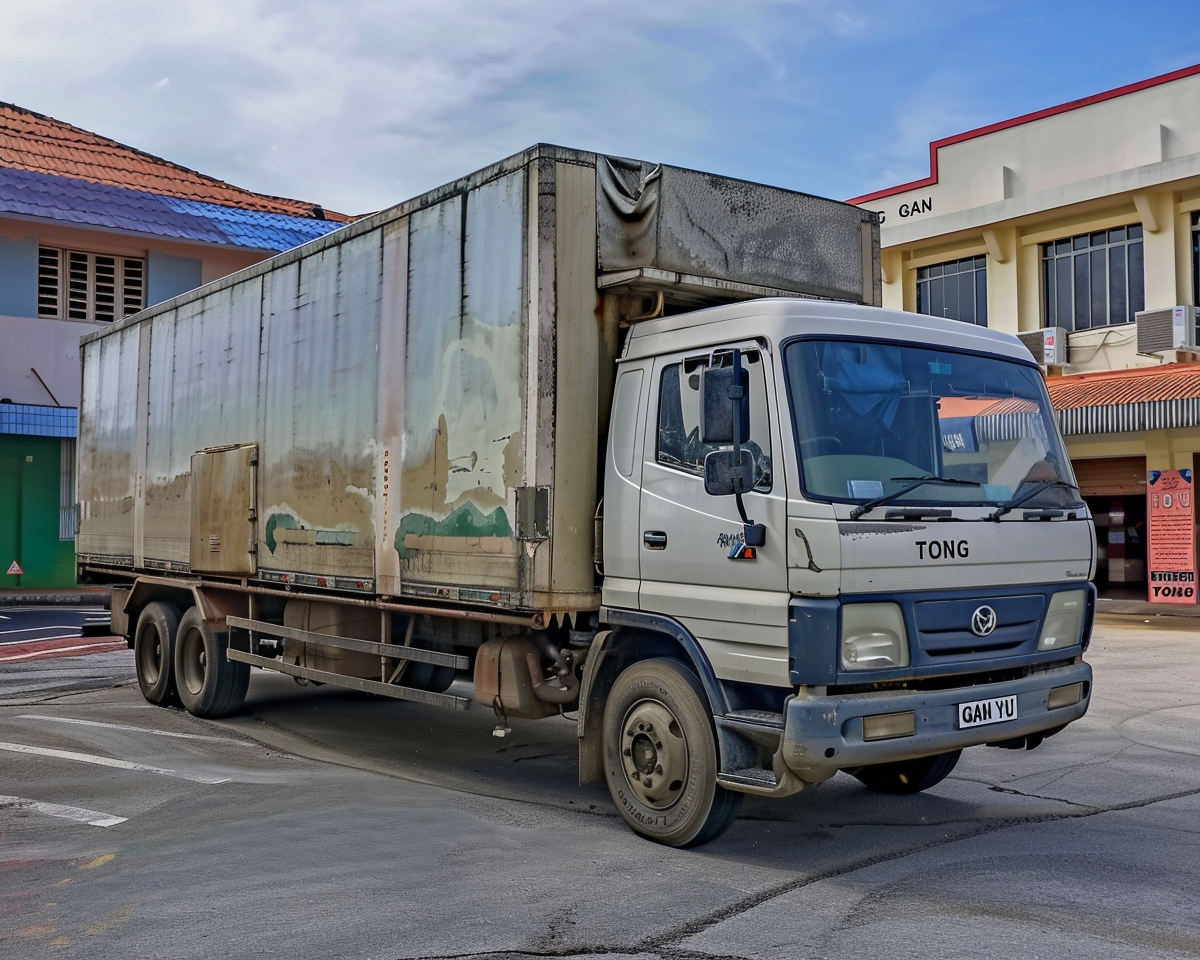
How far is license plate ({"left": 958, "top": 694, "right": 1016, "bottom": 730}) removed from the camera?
5.42 metres

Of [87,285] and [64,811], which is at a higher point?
[87,285]

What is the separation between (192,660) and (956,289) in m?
17.7

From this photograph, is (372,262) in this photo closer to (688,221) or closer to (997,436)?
(688,221)

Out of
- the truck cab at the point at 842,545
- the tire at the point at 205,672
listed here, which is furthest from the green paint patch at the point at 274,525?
the truck cab at the point at 842,545

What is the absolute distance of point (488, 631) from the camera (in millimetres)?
7094

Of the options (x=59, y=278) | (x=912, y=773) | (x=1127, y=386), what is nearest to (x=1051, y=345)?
(x=1127, y=386)

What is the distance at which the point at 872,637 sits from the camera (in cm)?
522

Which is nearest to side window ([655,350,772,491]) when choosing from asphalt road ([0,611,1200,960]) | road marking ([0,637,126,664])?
asphalt road ([0,611,1200,960])

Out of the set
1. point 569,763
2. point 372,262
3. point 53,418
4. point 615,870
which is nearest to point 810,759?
point 615,870

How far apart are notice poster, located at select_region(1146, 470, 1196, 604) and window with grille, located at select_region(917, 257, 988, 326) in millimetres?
4655

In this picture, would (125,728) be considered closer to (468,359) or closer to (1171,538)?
(468,359)

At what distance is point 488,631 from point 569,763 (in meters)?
1.59

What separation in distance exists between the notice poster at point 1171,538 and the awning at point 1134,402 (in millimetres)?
1645

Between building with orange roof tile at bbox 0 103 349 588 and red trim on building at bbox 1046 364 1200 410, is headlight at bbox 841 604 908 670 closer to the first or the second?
red trim on building at bbox 1046 364 1200 410
